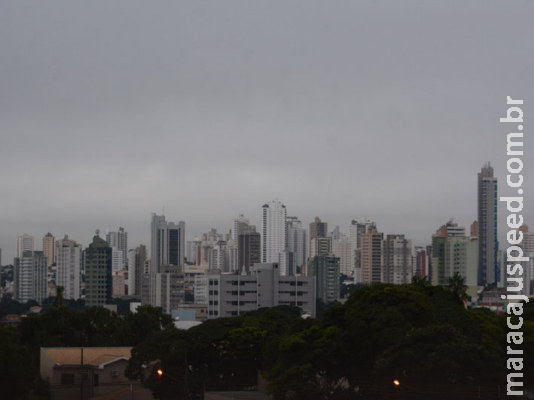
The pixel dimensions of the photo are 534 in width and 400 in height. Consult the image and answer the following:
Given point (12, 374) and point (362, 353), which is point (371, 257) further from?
point (12, 374)

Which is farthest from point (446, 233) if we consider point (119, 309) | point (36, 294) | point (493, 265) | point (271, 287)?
point (271, 287)

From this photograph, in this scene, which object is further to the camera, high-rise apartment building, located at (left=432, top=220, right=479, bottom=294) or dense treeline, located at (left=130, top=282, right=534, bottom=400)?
high-rise apartment building, located at (left=432, top=220, right=479, bottom=294)

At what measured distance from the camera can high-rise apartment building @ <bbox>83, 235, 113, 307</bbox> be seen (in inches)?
5098

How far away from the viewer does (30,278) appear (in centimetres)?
15838

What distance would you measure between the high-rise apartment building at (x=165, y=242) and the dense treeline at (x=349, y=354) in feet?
435

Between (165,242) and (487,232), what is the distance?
173 ft

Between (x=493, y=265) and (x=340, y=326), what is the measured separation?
119 metres

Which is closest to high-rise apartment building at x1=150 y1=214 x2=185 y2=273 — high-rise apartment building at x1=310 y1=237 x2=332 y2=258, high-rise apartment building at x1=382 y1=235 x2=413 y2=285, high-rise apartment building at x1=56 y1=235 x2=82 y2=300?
high-rise apartment building at x1=56 y1=235 x2=82 y2=300

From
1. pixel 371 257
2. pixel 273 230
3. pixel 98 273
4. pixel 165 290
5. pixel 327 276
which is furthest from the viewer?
pixel 273 230

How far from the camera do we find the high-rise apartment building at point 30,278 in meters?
157

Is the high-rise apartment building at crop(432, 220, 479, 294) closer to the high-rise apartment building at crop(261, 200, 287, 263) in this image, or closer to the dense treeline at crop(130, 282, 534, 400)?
the high-rise apartment building at crop(261, 200, 287, 263)

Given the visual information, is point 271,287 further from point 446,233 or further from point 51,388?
point 446,233

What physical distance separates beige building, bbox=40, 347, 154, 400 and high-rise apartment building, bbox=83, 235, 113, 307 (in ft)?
327

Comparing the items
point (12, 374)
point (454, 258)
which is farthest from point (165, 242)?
point (12, 374)
